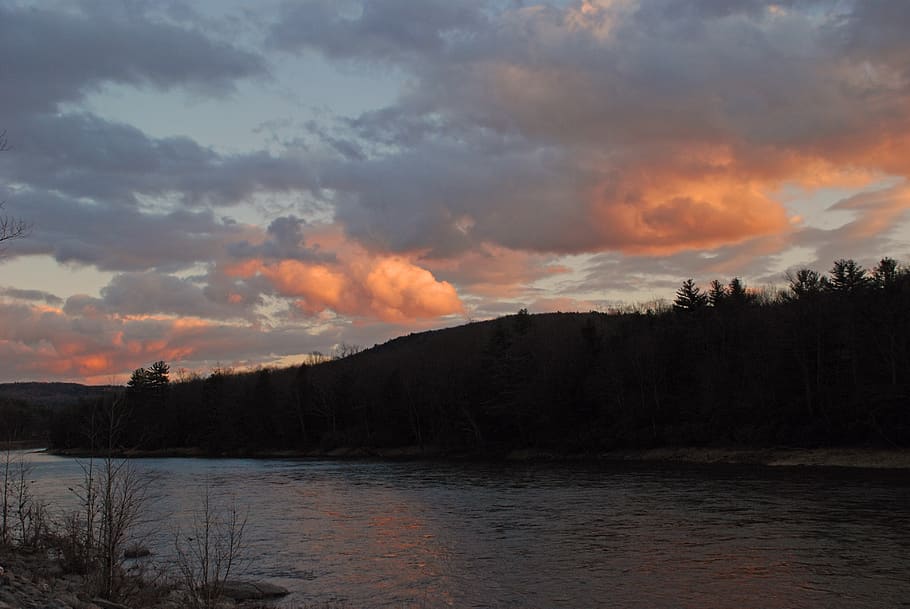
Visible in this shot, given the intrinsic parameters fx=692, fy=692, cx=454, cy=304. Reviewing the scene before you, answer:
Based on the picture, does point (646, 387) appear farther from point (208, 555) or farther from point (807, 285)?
point (208, 555)

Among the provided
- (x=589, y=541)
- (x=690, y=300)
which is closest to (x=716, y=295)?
(x=690, y=300)

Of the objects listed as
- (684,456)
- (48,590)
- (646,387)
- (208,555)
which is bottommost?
(684,456)

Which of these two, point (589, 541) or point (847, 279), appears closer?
point (589, 541)

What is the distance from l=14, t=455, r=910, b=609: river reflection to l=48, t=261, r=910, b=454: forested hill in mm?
18326

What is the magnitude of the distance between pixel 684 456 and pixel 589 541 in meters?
46.7

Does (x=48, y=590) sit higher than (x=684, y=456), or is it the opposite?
(x=48, y=590)

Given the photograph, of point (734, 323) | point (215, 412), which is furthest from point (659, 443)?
point (215, 412)

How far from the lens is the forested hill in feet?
209

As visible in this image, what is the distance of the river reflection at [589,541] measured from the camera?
1930 centimetres

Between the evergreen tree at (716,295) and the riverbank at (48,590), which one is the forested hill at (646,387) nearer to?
the evergreen tree at (716,295)

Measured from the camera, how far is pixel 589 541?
26.7 metres

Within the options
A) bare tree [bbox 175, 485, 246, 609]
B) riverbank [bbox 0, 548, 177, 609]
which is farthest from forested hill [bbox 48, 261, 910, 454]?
riverbank [bbox 0, 548, 177, 609]

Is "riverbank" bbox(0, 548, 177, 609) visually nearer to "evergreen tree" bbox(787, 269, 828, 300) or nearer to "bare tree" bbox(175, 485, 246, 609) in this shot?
"bare tree" bbox(175, 485, 246, 609)

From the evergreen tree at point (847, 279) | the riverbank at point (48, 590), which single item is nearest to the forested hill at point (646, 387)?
the evergreen tree at point (847, 279)
